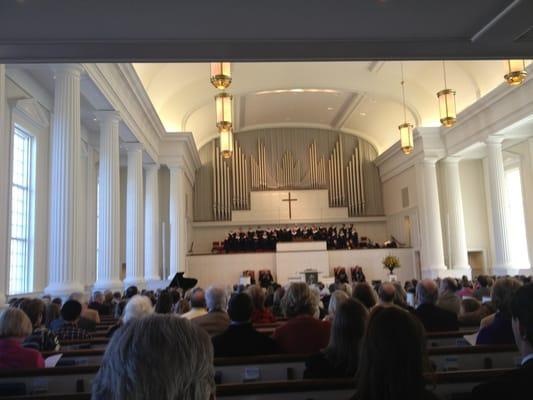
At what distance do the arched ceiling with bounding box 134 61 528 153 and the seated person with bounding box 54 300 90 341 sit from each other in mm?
9916

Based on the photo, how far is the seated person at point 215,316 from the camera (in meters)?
4.61

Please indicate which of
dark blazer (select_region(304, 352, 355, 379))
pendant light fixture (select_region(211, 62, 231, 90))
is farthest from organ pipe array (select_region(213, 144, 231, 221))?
dark blazer (select_region(304, 352, 355, 379))

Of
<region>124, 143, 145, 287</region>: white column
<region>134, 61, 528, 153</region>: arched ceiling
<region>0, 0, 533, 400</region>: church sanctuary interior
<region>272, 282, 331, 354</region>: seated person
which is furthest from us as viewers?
<region>134, 61, 528, 153</region>: arched ceiling

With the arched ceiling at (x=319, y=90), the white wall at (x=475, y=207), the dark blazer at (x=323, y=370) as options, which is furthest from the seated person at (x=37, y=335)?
the white wall at (x=475, y=207)

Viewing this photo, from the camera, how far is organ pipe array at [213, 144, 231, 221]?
23.8 meters

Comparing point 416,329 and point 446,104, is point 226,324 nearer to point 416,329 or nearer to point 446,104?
point 416,329

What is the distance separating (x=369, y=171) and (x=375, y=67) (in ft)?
28.4

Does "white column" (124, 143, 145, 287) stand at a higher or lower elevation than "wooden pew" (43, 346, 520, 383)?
higher

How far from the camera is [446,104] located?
39.3 feet

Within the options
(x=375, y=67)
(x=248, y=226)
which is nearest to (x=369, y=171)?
(x=248, y=226)

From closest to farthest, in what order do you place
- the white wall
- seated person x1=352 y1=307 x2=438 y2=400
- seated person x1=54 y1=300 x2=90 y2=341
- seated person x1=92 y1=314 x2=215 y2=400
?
seated person x1=92 y1=314 x2=215 y2=400
seated person x1=352 y1=307 x2=438 y2=400
seated person x1=54 y1=300 x2=90 y2=341
the white wall

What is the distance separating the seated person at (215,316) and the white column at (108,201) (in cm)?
716

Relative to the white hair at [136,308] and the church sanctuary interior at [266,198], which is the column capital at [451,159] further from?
the white hair at [136,308]

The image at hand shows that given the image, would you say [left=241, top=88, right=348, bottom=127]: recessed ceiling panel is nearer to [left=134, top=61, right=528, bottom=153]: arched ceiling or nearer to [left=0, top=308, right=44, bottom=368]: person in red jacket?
[left=134, top=61, right=528, bottom=153]: arched ceiling
